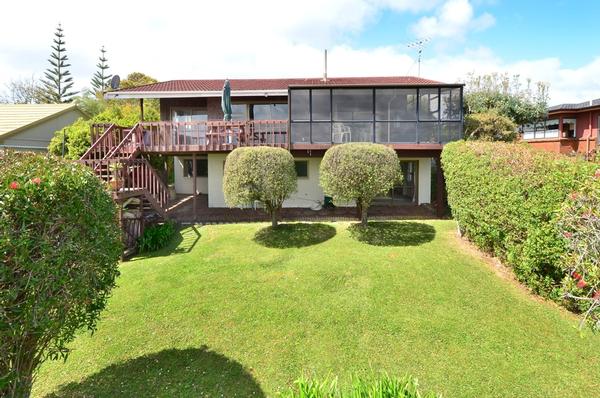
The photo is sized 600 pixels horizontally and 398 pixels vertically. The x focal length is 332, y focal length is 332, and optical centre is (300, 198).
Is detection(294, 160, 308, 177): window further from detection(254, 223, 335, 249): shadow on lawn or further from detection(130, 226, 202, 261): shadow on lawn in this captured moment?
detection(130, 226, 202, 261): shadow on lawn

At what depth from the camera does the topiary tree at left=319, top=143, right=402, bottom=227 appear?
35.1ft

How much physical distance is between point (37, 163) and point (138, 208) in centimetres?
918

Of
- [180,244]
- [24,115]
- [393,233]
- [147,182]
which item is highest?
[24,115]

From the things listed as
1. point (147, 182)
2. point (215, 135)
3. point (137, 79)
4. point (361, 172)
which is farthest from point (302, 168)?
point (137, 79)

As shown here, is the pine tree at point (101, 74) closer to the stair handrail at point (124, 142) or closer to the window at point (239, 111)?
the window at point (239, 111)

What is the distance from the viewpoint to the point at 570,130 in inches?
857

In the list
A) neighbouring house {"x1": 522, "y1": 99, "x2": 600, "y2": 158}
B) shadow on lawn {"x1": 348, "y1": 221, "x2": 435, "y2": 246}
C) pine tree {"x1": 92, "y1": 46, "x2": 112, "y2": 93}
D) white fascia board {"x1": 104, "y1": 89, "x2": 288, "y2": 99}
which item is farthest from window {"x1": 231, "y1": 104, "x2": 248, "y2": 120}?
pine tree {"x1": 92, "y1": 46, "x2": 112, "y2": 93}

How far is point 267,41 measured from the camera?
87.6ft

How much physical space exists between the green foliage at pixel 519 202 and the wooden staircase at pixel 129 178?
10800 mm

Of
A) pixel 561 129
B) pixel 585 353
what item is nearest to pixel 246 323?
pixel 585 353

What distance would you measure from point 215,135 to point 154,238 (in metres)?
5.49

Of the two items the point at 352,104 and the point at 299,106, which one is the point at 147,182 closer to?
the point at 299,106

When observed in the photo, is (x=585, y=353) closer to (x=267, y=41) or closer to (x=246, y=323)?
(x=246, y=323)

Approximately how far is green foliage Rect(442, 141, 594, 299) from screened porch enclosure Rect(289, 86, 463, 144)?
3.84 meters
